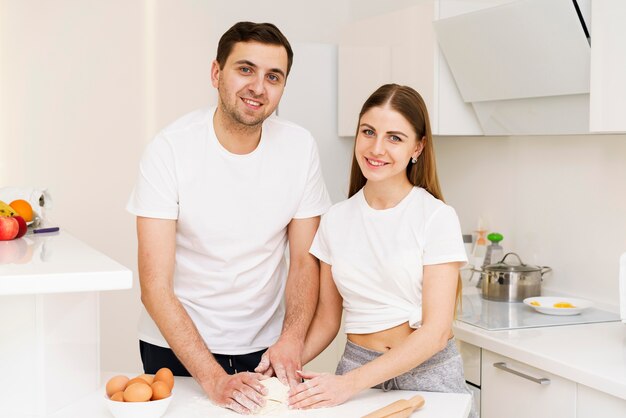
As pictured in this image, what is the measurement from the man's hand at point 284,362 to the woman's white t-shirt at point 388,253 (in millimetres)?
148

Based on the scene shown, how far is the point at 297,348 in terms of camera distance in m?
2.09

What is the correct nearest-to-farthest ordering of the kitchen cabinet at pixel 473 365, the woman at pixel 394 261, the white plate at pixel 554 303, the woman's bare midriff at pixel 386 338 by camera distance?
the woman at pixel 394 261, the woman's bare midriff at pixel 386 338, the kitchen cabinet at pixel 473 365, the white plate at pixel 554 303

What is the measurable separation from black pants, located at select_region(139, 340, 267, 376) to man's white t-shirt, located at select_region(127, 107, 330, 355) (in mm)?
24

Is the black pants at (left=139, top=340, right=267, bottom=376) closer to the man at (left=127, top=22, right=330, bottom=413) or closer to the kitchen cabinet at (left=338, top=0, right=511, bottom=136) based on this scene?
the man at (left=127, top=22, right=330, bottom=413)

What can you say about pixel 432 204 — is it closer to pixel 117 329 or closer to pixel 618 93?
pixel 618 93

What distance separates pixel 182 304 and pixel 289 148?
1.68 ft

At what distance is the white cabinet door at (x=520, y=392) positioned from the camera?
222 cm

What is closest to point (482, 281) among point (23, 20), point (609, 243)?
point (609, 243)

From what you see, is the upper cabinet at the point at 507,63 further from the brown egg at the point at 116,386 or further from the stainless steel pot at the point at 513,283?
the brown egg at the point at 116,386

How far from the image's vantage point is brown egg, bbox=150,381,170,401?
1.73 meters

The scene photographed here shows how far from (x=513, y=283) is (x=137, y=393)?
63.9 inches

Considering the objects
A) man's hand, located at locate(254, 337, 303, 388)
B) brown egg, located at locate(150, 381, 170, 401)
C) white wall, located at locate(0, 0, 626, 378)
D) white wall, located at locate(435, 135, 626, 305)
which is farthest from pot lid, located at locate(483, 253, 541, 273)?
brown egg, located at locate(150, 381, 170, 401)

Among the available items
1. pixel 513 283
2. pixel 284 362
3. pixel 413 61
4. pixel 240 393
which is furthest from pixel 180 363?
pixel 413 61

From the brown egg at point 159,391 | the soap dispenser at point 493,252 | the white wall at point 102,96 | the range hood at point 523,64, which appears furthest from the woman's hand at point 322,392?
the white wall at point 102,96
